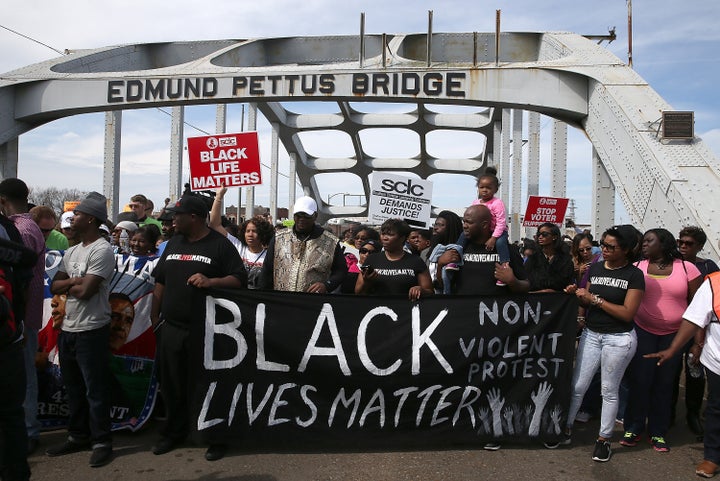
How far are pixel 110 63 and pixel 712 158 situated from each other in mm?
12387

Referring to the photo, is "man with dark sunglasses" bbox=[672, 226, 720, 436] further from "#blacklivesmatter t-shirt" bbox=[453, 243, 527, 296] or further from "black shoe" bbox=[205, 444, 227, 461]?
"black shoe" bbox=[205, 444, 227, 461]

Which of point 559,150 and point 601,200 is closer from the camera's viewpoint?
point 601,200

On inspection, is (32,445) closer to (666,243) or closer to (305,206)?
(305,206)

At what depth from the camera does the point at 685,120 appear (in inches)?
325

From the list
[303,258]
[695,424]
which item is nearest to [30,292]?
[303,258]

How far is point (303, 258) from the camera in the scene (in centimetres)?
475

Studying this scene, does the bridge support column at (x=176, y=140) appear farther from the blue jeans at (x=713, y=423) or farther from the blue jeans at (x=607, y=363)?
the blue jeans at (x=713, y=423)

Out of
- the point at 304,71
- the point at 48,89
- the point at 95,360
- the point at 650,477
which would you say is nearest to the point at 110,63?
the point at 48,89

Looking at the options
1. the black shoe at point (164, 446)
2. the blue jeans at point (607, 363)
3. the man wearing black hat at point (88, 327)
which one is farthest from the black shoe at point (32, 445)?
the blue jeans at point (607, 363)

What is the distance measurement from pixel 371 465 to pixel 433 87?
7840 mm

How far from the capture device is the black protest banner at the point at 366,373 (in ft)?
13.9

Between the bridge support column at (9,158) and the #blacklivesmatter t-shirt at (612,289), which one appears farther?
the bridge support column at (9,158)

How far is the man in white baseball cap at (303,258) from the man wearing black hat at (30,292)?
169 centimetres

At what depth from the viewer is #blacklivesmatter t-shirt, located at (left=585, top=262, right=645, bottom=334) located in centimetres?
427
